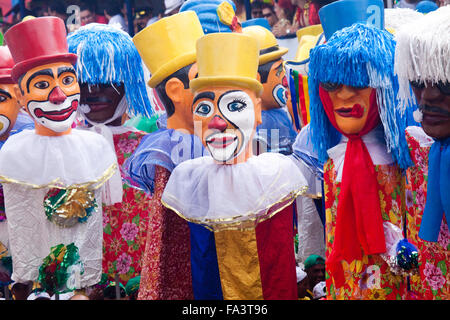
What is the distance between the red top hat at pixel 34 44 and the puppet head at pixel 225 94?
76cm

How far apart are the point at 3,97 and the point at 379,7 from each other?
6.37ft

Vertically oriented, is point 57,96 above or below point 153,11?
below

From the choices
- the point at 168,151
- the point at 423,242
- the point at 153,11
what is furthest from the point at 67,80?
the point at 153,11

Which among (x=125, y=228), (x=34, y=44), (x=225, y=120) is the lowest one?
(x=125, y=228)

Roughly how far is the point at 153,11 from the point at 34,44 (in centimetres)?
415

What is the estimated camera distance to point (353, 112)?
104 inches

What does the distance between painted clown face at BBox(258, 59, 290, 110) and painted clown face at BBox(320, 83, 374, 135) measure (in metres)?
1.18

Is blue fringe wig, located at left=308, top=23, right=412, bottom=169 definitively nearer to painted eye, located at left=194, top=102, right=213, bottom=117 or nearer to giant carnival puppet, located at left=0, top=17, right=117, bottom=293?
painted eye, located at left=194, top=102, right=213, bottom=117

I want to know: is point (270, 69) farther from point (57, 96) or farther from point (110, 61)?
point (57, 96)

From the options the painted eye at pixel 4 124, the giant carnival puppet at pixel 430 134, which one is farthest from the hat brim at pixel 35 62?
the giant carnival puppet at pixel 430 134

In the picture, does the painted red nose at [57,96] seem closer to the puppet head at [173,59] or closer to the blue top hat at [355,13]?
the puppet head at [173,59]
